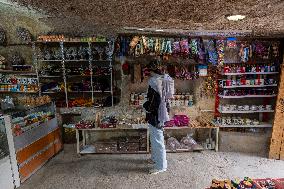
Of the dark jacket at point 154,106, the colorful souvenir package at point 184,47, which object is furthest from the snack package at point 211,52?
the dark jacket at point 154,106

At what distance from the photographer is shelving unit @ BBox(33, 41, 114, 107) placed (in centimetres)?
660

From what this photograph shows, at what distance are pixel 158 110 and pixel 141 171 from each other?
1369mm

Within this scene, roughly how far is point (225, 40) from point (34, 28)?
5.06 m

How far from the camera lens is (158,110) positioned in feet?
17.6

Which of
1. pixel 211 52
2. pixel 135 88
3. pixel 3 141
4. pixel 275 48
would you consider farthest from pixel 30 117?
pixel 275 48

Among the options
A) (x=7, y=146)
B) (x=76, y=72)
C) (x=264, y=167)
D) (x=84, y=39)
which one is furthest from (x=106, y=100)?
(x=264, y=167)

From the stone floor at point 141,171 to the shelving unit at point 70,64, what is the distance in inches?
65.6

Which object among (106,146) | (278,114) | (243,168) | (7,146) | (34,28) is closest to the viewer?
(7,146)

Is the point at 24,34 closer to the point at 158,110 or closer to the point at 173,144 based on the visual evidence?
the point at 158,110

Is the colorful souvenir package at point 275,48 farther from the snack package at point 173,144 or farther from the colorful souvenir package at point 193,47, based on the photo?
the snack package at point 173,144

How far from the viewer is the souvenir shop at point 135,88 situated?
616cm

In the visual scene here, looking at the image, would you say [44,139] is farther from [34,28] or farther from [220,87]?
[220,87]

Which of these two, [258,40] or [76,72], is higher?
[258,40]

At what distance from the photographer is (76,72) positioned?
670 centimetres
